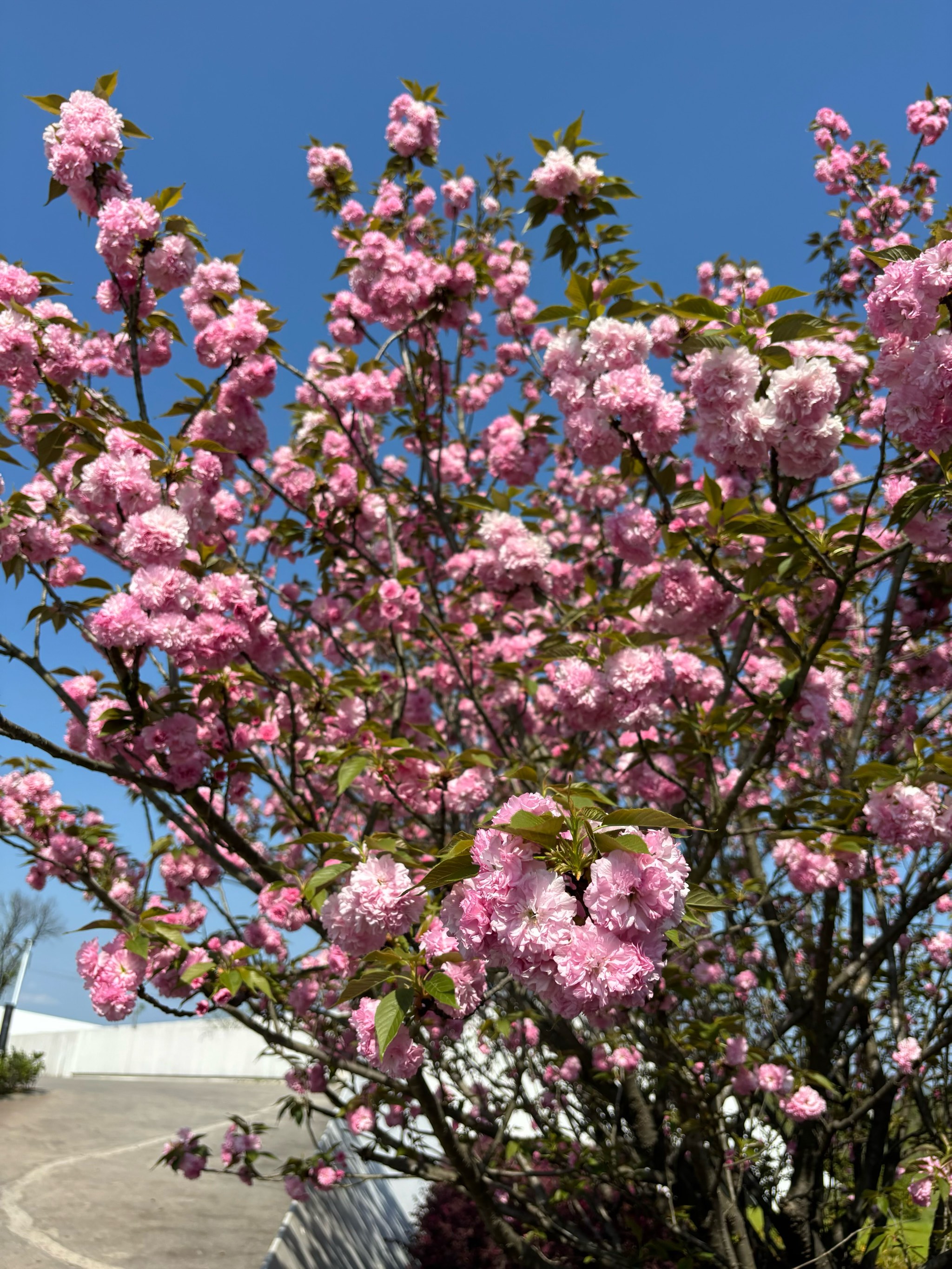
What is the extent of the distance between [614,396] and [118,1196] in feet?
25.6

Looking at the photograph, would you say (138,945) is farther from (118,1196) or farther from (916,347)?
(118,1196)

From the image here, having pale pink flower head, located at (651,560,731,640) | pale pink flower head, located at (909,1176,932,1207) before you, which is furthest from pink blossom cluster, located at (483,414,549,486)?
pale pink flower head, located at (909,1176,932,1207)

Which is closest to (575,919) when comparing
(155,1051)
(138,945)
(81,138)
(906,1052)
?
(138,945)

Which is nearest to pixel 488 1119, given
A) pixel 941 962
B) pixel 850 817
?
pixel 850 817

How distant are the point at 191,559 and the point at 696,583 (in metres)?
1.96

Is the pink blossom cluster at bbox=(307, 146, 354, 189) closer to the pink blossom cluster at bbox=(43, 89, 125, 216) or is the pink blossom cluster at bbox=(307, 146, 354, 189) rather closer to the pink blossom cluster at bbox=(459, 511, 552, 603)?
the pink blossom cluster at bbox=(43, 89, 125, 216)

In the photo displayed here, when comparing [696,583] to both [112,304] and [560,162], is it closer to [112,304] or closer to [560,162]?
[560,162]

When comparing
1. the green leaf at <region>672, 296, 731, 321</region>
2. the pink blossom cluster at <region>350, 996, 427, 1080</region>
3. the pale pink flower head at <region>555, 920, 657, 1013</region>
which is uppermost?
the green leaf at <region>672, 296, 731, 321</region>

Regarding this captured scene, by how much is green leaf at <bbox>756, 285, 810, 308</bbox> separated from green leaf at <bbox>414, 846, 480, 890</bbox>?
1569 millimetres

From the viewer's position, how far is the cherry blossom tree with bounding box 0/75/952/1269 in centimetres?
179

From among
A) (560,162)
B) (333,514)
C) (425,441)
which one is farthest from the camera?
(425,441)

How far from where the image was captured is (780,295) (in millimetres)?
1985

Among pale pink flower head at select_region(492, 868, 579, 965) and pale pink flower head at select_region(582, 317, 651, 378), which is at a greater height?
pale pink flower head at select_region(582, 317, 651, 378)

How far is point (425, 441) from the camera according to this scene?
4309 millimetres
